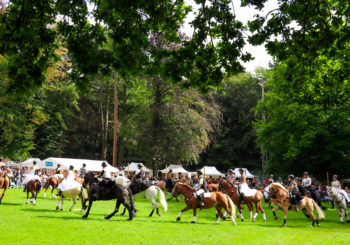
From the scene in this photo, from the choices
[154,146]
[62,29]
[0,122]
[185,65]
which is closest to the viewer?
[62,29]

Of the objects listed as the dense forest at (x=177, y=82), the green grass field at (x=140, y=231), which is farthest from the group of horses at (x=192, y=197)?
the dense forest at (x=177, y=82)

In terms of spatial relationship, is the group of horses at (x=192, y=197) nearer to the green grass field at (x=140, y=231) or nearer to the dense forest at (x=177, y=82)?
the green grass field at (x=140, y=231)

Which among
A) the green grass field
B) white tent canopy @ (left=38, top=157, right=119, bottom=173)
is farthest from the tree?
white tent canopy @ (left=38, top=157, right=119, bottom=173)

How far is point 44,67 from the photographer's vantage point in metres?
8.55

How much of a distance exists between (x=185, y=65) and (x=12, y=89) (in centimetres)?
455

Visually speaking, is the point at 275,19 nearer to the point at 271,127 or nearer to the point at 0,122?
the point at 271,127

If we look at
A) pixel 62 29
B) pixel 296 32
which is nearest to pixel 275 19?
pixel 296 32

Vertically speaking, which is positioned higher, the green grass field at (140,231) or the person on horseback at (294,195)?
the person on horseback at (294,195)

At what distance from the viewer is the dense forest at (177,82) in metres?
8.79

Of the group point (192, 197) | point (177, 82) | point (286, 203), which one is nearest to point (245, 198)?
point (286, 203)

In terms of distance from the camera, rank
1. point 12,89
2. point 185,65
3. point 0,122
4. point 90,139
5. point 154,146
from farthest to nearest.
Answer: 1. point 90,139
2. point 154,146
3. point 0,122
4. point 185,65
5. point 12,89

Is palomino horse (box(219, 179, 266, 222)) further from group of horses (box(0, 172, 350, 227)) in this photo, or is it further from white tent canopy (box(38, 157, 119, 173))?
white tent canopy (box(38, 157, 119, 173))

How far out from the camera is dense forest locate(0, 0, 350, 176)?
879cm

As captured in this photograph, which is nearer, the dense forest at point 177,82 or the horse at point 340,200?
the dense forest at point 177,82
